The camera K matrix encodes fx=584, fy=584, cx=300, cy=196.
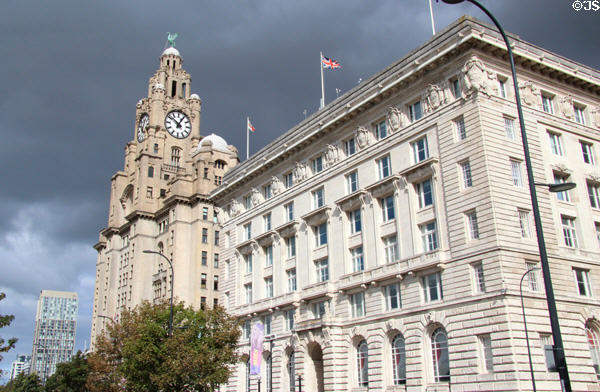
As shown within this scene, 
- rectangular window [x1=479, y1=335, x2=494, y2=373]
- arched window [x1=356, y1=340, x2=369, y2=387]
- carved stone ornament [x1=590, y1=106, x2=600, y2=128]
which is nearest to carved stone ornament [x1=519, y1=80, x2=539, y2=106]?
carved stone ornament [x1=590, y1=106, x2=600, y2=128]

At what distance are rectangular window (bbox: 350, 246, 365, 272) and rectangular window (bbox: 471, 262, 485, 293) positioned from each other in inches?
426

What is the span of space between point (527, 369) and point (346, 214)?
64.3 feet

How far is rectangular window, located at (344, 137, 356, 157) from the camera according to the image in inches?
1940

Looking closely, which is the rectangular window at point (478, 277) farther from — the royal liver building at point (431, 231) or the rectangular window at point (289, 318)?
Result: the rectangular window at point (289, 318)

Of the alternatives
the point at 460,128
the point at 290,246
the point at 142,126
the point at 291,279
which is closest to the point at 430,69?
the point at 460,128

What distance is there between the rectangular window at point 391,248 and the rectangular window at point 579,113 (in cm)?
1675

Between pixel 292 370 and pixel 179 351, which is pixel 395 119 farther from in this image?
pixel 179 351

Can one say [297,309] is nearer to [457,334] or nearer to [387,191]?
[387,191]

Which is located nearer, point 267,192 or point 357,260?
point 357,260

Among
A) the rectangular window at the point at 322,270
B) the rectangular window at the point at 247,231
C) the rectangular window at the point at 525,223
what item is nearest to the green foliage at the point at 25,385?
the rectangular window at the point at 247,231

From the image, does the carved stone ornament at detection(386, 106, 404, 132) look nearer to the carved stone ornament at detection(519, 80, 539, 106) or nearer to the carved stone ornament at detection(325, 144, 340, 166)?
the carved stone ornament at detection(325, 144, 340, 166)

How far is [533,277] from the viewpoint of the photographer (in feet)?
120

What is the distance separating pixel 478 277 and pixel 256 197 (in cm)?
2942

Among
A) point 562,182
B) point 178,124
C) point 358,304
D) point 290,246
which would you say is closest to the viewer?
point 562,182
